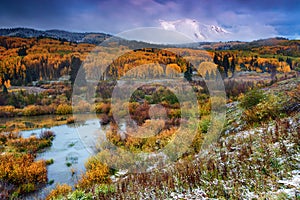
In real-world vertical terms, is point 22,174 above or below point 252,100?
below

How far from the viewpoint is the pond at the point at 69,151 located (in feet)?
36.1

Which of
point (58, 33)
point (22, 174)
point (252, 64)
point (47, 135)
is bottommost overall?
point (47, 135)

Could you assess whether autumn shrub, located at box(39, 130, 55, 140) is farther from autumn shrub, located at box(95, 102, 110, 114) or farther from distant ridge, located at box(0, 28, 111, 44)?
distant ridge, located at box(0, 28, 111, 44)

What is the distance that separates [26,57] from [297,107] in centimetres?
6615

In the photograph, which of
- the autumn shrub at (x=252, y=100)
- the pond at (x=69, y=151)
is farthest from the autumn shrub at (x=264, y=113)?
the pond at (x=69, y=151)

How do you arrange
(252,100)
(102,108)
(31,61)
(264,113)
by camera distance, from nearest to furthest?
(264,113)
(252,100)
(102,108)
(31,61)

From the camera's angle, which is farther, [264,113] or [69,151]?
[69,151]

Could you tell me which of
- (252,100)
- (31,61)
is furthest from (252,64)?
(31,61)

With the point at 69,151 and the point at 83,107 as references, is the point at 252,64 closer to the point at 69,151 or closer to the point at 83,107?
the point at 83,107

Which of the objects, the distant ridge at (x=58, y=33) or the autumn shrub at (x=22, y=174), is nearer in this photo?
the autumn shrub at (x=22, y=174)

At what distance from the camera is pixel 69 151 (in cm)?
1503

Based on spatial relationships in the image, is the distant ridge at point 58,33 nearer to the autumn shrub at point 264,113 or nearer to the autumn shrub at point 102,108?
the autumn shrub at point 102,108

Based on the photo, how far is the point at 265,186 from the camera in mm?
4594

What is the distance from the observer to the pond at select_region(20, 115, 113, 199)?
433 inches
